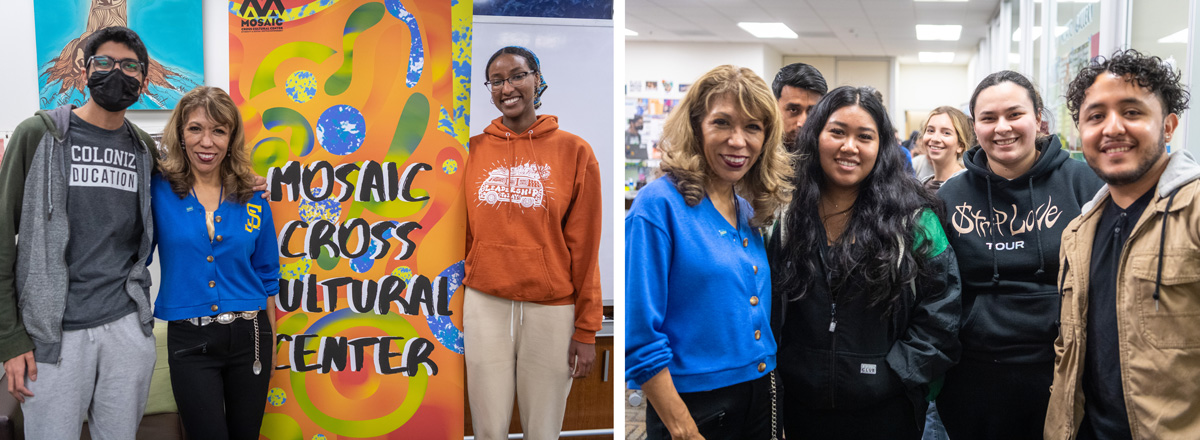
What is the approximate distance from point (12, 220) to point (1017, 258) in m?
2.85

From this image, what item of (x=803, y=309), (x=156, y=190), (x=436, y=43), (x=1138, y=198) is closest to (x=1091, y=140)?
(x=1138, y=198)

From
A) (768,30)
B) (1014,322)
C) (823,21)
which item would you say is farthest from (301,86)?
(768,30)

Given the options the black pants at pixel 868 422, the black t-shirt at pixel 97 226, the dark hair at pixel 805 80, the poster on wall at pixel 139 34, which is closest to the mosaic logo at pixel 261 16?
the poster on wall at pixel 139 34

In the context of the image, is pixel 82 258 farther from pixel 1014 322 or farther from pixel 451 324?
pixel 1014 322

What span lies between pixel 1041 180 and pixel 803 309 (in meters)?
0.83

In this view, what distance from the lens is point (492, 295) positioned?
2.70 meters

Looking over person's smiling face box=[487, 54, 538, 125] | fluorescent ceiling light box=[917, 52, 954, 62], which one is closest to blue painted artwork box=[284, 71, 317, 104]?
person's smiling face box=[487, 54, 538, 125]

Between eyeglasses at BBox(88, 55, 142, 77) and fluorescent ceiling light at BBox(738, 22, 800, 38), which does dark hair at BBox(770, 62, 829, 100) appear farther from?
fluorescent ceiling light at BBox(738, 22, 800, 38)

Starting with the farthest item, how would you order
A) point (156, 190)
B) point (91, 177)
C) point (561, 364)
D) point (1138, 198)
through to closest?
point (561, 364)
point (156, 190)
point (91, 177)
point (1138, 198)

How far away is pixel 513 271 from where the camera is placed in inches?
103

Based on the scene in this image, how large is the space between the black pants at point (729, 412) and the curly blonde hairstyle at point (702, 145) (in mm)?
413

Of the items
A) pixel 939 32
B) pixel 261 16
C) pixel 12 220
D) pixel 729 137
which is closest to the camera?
pixel 729 137

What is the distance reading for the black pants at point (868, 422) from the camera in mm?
1869

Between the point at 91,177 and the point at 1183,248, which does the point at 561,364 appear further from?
the point at 1183,248
